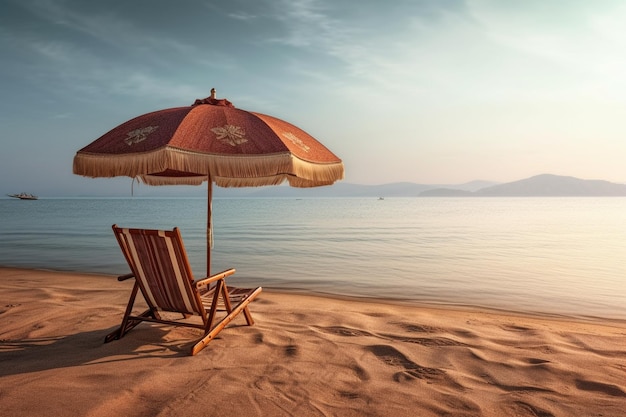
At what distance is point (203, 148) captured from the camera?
4047mm

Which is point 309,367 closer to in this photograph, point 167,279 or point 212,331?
point 212,331

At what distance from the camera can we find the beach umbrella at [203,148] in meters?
3.93

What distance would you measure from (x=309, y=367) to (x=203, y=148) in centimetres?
220

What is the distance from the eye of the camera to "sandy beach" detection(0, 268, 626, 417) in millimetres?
2996

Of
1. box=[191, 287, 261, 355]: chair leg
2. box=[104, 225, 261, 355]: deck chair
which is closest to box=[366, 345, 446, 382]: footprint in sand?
box=[191, 287, 261, 355]: chair leg

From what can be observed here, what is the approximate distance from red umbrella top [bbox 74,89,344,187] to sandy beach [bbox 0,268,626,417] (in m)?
1.70

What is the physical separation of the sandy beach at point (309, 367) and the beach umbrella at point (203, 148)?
66.4 inches

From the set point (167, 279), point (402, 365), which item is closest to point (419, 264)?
point (402, 365)

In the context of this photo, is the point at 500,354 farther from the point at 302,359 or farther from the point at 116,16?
the point at 116,16

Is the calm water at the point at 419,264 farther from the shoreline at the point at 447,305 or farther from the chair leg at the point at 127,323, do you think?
the chair leg at the point at 127,323

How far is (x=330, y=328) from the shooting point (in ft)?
16.5

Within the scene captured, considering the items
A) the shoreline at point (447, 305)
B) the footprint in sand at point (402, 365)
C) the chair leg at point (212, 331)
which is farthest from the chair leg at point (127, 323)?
the shoreline at point (447, 305)

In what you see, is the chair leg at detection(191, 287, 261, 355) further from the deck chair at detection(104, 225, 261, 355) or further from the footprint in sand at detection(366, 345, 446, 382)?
the footprint in sand at detection(366, 345, 446, 382)

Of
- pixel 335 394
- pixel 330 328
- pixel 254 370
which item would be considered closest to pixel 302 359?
pixel 254 370
